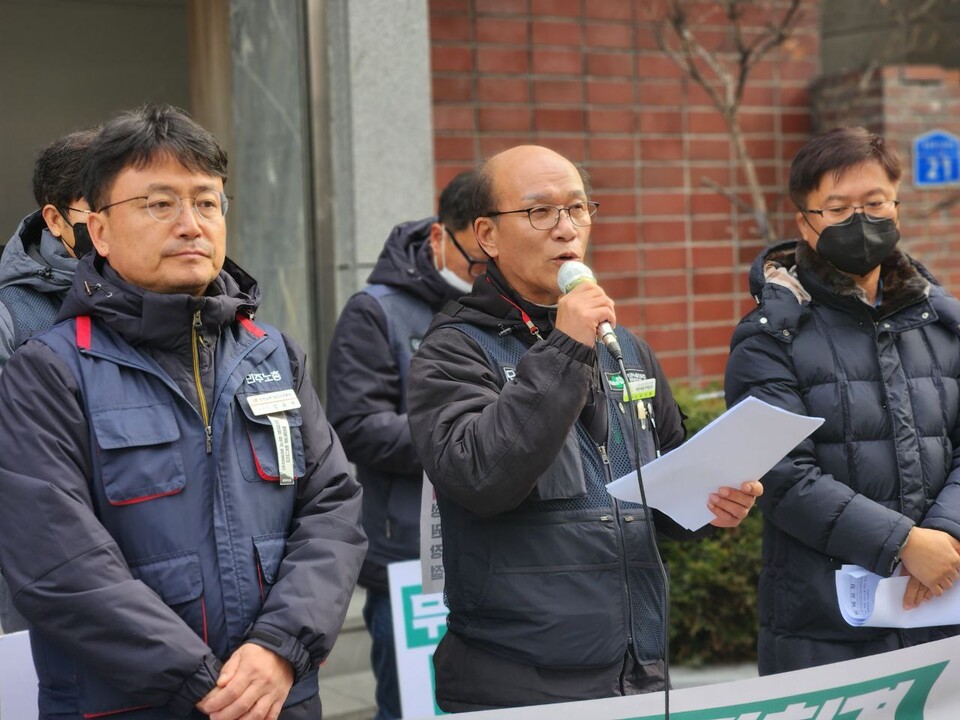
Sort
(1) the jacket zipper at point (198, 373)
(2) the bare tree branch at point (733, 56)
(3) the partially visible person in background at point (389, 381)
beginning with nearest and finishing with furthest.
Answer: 1. (1) the jacket zipper at point (198, 373)
2. (3) the partially visible person in background at point (389, 381)
3. (2) the bare tree branch at point (733, 56)

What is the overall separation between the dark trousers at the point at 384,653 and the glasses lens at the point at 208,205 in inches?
82.2

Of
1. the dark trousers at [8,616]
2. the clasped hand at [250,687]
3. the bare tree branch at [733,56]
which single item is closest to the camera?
the clasped hand at [250,687]

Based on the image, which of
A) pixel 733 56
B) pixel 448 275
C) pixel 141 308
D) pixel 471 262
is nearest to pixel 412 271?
pixel 448 275

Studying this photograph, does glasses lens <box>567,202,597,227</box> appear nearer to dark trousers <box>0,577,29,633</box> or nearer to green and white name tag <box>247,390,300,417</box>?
green and white name tag <box>247,390,300,417</box>

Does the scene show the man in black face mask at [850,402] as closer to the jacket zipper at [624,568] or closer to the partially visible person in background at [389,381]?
the jacket zipper at [624,568]

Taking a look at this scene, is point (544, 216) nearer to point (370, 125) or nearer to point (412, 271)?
point (412, 271)

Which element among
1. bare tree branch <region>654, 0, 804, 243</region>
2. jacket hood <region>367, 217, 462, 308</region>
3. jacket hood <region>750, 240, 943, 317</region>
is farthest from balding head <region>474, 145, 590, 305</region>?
bare tree branch <region>654, 0, 804, 243</region>

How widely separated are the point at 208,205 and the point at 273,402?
485mm

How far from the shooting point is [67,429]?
2.77 m

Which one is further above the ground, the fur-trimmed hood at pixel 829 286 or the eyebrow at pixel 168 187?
the eyebrow at pixel 168 187

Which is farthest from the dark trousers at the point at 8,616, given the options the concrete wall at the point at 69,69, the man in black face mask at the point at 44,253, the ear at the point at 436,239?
the concrete wall at the point at 69,69

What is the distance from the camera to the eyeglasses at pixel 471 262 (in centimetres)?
459

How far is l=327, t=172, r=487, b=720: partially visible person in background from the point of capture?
14.9ft

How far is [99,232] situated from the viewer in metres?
3.00
